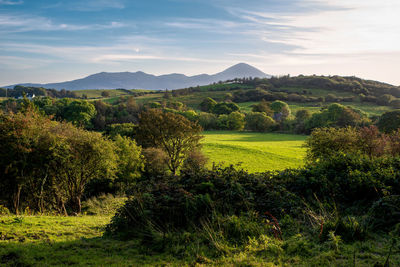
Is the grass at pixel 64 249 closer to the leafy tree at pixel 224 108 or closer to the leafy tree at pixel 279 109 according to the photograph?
the leafy tree at pixel 279 109

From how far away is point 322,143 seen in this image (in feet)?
89.2

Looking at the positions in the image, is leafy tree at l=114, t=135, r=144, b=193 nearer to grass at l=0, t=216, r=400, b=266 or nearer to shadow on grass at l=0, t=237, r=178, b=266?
grass at l=0, t=216, r=400, b=266

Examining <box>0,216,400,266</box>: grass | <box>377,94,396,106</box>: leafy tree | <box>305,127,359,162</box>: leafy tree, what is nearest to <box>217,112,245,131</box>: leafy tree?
<box>305,127,359,162</box>: leafy tree

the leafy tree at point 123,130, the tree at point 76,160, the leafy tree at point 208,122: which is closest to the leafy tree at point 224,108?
the leafy tree at point 208,122

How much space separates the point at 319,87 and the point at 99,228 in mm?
182353

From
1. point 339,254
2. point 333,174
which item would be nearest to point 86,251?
point 339,254

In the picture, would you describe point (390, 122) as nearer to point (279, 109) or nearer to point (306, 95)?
point (279, 109)

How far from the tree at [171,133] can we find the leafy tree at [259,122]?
57.0 meters

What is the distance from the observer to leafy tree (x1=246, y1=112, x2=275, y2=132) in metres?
86.2

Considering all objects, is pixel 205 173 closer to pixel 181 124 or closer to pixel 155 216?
pixel 155 216

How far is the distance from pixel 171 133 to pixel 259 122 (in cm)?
5949

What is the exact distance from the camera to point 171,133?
3194 cm

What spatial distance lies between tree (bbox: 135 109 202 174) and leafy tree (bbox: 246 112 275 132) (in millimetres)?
56981

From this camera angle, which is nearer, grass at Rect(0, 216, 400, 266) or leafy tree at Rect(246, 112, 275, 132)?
grass at Rect(0, 216, 400, 266)
